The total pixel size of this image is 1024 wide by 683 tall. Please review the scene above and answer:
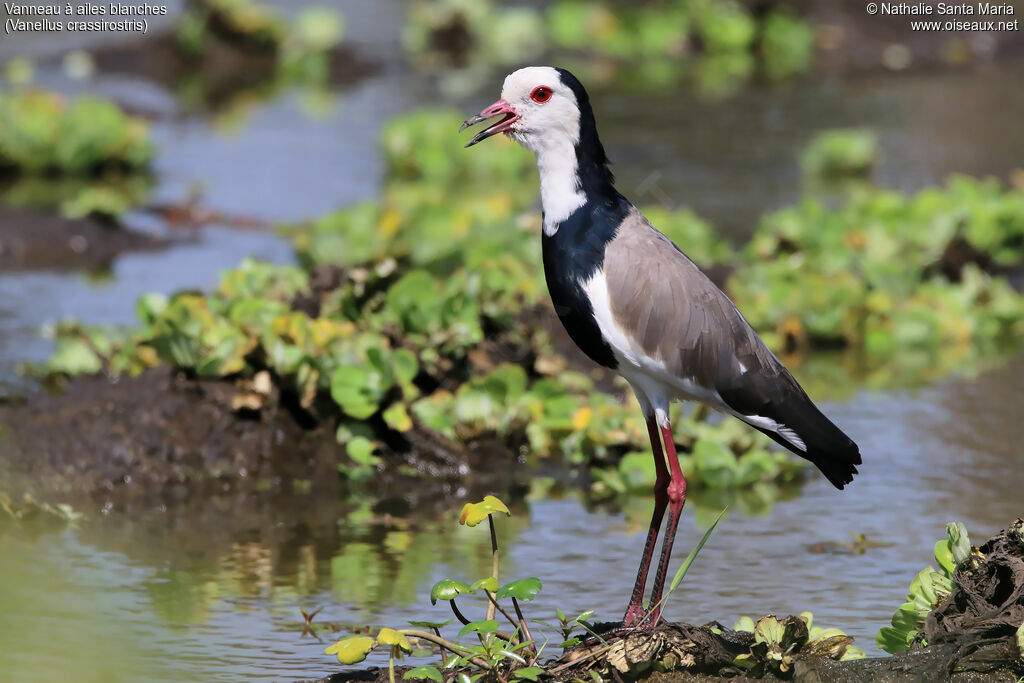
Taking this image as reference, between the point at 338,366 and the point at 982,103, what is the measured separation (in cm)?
1046

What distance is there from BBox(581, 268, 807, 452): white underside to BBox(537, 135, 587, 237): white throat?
21cm

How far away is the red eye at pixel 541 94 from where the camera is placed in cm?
448

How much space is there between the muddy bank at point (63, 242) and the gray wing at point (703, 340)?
6.02 metres

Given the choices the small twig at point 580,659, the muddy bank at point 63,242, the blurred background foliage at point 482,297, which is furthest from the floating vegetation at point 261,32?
the small twig at point 580,659

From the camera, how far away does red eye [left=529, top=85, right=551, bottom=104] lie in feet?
14.7

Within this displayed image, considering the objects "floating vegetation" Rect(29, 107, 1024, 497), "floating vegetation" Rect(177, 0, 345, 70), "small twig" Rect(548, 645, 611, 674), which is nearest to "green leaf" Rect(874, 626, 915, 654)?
"small twig" Rect(548, 645, 611, 674)

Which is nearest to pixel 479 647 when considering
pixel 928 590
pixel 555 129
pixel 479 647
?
pixel 479 647

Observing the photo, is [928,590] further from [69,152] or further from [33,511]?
[69,152]

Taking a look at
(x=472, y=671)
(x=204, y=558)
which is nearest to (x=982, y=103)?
(x=204, y=558)

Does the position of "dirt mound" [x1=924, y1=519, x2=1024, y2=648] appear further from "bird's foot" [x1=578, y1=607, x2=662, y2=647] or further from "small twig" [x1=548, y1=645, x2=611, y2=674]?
"small twig" [x1=548, y1=645, x2=611, y2=674]

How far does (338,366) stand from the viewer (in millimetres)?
6242

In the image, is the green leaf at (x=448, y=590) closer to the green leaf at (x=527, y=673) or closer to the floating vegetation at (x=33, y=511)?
the green leaf at (x=527, y=673)

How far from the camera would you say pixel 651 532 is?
4.52 m

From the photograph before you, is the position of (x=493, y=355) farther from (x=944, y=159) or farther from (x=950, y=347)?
(x=944, y=159)
